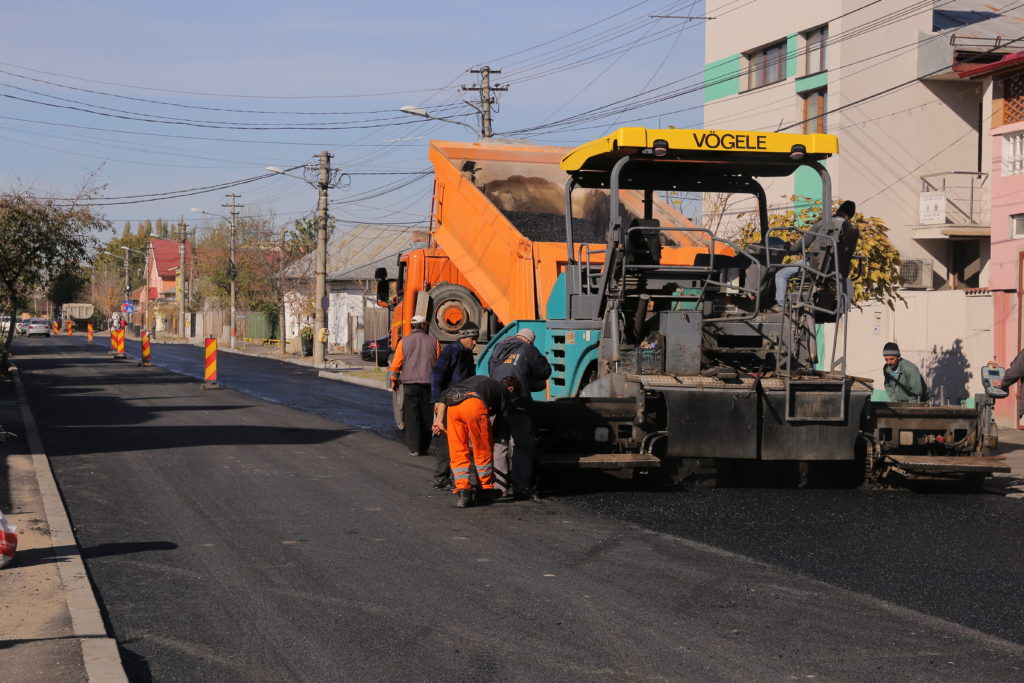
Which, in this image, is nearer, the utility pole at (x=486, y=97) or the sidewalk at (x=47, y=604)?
the sidewalk at (x=47, y=604)

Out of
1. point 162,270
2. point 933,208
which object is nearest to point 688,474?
point 933,208

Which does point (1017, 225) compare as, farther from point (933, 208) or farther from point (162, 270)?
point (162, 270)

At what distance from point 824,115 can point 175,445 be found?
19.6 meters

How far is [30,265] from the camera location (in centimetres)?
2923

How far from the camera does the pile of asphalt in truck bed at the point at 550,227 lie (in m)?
12.7

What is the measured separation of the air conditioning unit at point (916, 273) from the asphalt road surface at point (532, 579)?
1829 centimetres

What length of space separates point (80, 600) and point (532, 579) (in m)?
2.63

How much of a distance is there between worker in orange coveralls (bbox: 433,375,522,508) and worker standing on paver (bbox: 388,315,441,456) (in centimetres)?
358

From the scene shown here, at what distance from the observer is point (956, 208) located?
27656 mm

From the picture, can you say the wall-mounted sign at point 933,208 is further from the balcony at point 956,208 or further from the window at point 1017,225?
the window at point 1017,225

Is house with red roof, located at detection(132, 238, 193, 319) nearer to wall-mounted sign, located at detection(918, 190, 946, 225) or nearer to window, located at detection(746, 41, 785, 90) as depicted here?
window, located at detection(746, 41, 785, 90)

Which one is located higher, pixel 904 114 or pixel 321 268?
pixel 904 114

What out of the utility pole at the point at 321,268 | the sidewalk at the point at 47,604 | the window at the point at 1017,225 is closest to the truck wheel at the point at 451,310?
the sidewalk at the point at 47,604

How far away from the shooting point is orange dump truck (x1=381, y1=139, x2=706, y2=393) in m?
12.9
